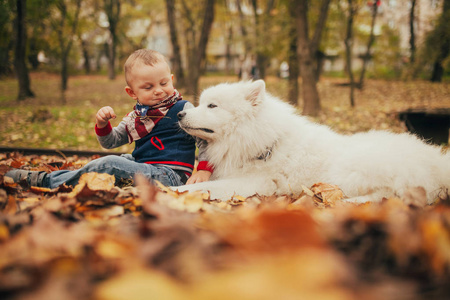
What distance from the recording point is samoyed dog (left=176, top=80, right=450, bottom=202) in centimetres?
279

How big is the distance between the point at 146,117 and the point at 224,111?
33.4 inches

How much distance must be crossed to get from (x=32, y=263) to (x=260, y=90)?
2.35 meters

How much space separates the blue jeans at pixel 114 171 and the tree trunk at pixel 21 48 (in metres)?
10.8

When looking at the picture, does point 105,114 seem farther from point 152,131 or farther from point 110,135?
point 152,131

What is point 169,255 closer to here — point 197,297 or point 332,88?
point 197,297

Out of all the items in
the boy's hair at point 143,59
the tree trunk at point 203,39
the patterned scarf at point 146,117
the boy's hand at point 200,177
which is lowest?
the boy's hand at point 200,177

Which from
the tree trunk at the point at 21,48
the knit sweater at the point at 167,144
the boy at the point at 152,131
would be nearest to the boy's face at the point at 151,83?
the boy at the point at 152,131

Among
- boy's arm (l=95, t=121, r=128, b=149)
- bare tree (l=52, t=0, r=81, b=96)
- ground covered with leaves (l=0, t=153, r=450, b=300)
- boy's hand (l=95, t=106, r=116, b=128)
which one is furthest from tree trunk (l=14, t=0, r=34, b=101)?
ground covered with leaves (l=0, t=153, r=450, b=300)

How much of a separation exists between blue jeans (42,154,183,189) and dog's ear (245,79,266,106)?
42.0 inches

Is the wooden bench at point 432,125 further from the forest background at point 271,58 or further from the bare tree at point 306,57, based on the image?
the bare tree at point 306,57

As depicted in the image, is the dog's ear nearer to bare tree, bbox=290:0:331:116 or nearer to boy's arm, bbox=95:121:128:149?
boy's arm, bbox=95:121:128:149

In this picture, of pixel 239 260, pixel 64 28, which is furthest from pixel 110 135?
pixel 64 28

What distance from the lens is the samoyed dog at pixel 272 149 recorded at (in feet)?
9.15

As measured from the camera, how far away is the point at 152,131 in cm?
326
